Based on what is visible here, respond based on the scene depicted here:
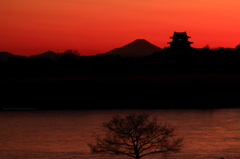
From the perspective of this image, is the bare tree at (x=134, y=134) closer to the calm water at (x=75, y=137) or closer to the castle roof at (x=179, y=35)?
the calm water at (x=75, y=137)

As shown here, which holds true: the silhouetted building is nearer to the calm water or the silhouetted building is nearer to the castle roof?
the castle roof

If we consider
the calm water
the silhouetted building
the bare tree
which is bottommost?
the calm water

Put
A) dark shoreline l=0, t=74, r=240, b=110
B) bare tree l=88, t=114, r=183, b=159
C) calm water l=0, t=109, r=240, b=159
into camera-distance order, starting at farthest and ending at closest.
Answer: dark shoreline l=0, t=74, r=240, b=110 < calm water l=0, t=109, r=240, b=159 < bare tree l=88, t=114, r=183, b=159

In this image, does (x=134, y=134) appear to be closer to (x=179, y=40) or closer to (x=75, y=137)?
(x=75, y=137)

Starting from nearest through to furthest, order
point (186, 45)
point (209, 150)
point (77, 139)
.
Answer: point (209, 150) < point (77, 139) < point (186, 45)

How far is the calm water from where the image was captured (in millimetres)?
47344

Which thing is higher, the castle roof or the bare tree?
the castle roof

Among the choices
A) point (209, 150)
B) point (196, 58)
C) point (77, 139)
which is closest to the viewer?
point (209, 150)

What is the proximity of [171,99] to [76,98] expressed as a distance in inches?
Answer: 1205

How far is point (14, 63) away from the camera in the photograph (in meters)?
121

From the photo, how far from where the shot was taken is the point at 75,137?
207 feet

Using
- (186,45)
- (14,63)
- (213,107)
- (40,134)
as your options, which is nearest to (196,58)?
(213,107)

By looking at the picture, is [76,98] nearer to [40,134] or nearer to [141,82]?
[141,82]

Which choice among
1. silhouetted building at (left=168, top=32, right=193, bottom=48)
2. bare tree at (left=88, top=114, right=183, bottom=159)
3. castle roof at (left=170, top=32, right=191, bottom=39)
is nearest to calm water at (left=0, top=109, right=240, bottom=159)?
bare tree at (left=88, top=114, right=183, bottom=159)
